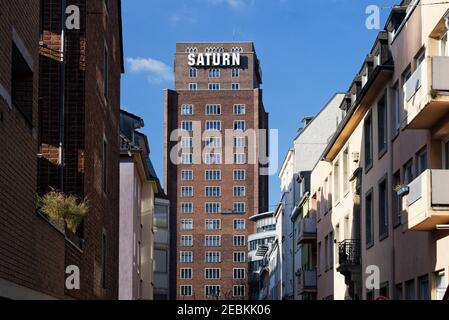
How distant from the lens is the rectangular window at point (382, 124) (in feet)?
94.5

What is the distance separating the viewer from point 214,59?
560ft

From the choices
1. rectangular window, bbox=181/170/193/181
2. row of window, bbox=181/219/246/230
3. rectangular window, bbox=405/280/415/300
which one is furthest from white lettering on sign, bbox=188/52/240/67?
rectangular window, bbox=405/280/415/300

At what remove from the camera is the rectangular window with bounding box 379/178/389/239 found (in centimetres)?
2858

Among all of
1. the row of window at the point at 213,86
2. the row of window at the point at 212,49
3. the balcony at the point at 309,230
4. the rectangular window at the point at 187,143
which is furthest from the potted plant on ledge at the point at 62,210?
the row of window at the point at 212,49

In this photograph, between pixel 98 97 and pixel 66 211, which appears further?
pixel 98 97

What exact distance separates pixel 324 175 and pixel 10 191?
34467 mm

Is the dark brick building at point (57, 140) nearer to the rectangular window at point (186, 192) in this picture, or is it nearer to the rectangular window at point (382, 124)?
the rectangular window at point (382, 124)

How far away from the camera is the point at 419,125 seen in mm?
21109

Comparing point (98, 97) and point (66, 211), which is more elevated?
point (98, 97)

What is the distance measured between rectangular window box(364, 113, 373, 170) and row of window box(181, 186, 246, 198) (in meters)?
126

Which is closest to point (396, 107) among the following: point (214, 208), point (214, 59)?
point (214, 208)

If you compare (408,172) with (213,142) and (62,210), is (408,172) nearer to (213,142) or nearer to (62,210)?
(62,210)
